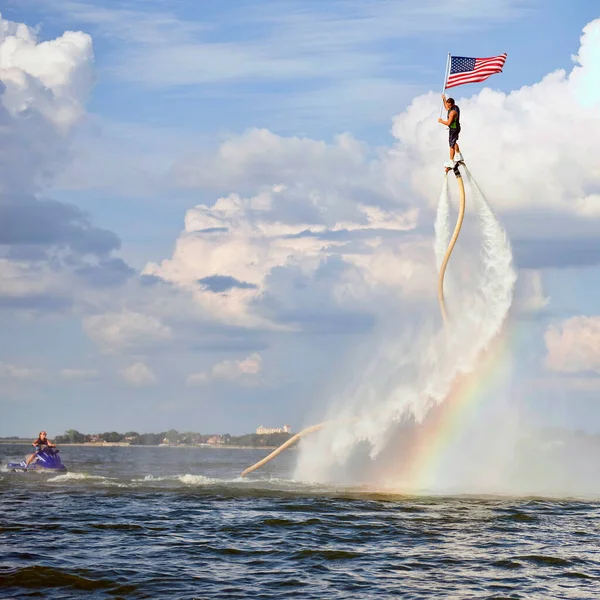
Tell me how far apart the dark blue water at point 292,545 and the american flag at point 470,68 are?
16.6m

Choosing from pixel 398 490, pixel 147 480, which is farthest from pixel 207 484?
pixel 398 490

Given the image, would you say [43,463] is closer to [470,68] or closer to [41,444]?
[41,444]

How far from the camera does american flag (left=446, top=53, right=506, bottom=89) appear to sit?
34.0 meters

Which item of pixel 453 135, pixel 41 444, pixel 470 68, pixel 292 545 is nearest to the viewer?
pixel 292 545

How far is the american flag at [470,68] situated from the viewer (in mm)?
34031

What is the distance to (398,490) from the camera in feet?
153

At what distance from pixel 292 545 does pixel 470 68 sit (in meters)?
18.7

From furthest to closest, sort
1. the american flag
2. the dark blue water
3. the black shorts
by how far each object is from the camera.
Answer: the american flag, the black shorts, the dark blue water

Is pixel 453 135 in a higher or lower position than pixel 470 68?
lower

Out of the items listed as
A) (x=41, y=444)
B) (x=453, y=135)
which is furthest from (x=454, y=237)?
(x=41, y=444)

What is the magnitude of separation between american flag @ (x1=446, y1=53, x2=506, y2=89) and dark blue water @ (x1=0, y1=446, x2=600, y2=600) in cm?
1664

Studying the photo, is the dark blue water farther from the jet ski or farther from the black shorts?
the black shorts

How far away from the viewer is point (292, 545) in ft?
98.4

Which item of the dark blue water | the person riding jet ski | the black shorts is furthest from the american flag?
the person riding jet ski
